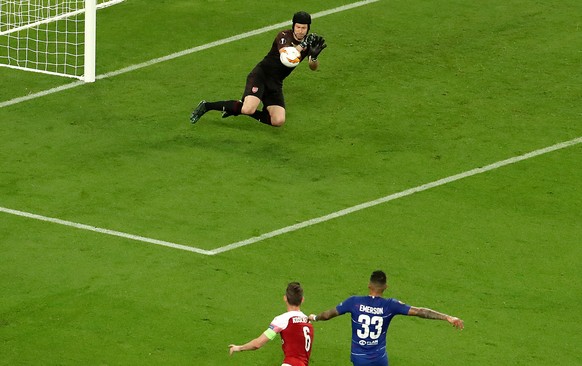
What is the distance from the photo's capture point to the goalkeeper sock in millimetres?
22797

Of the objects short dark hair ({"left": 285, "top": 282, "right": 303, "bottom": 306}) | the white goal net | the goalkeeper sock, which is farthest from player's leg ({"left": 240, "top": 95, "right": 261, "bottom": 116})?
short dark hair ({"left": 285, "top": 282, "right": 303, "bottom": 306})

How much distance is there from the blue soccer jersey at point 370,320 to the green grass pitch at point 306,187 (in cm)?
185

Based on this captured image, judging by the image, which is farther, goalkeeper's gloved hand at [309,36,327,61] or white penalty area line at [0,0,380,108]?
white penalty area line at [0,0,380,108]

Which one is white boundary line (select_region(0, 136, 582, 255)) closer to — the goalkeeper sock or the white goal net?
the goalkeeper sock

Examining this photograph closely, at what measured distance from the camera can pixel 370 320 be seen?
582 inches

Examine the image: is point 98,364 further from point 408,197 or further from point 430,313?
point 408,197

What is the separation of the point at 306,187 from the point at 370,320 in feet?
21.7

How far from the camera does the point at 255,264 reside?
18.9 metres

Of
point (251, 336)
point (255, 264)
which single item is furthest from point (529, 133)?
point (251, 336)

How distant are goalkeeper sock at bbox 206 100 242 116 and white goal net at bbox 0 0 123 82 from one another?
278cm

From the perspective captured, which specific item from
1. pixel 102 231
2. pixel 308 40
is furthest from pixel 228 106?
pixel 102 231

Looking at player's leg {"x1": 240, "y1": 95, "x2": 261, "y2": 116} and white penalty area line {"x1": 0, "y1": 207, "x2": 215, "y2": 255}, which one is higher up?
player's leg {"x1": 240, "y1": 95, "x2": 261, "y2": 116}

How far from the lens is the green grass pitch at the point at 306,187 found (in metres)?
17.3

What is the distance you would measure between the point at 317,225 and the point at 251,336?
10.8ft
